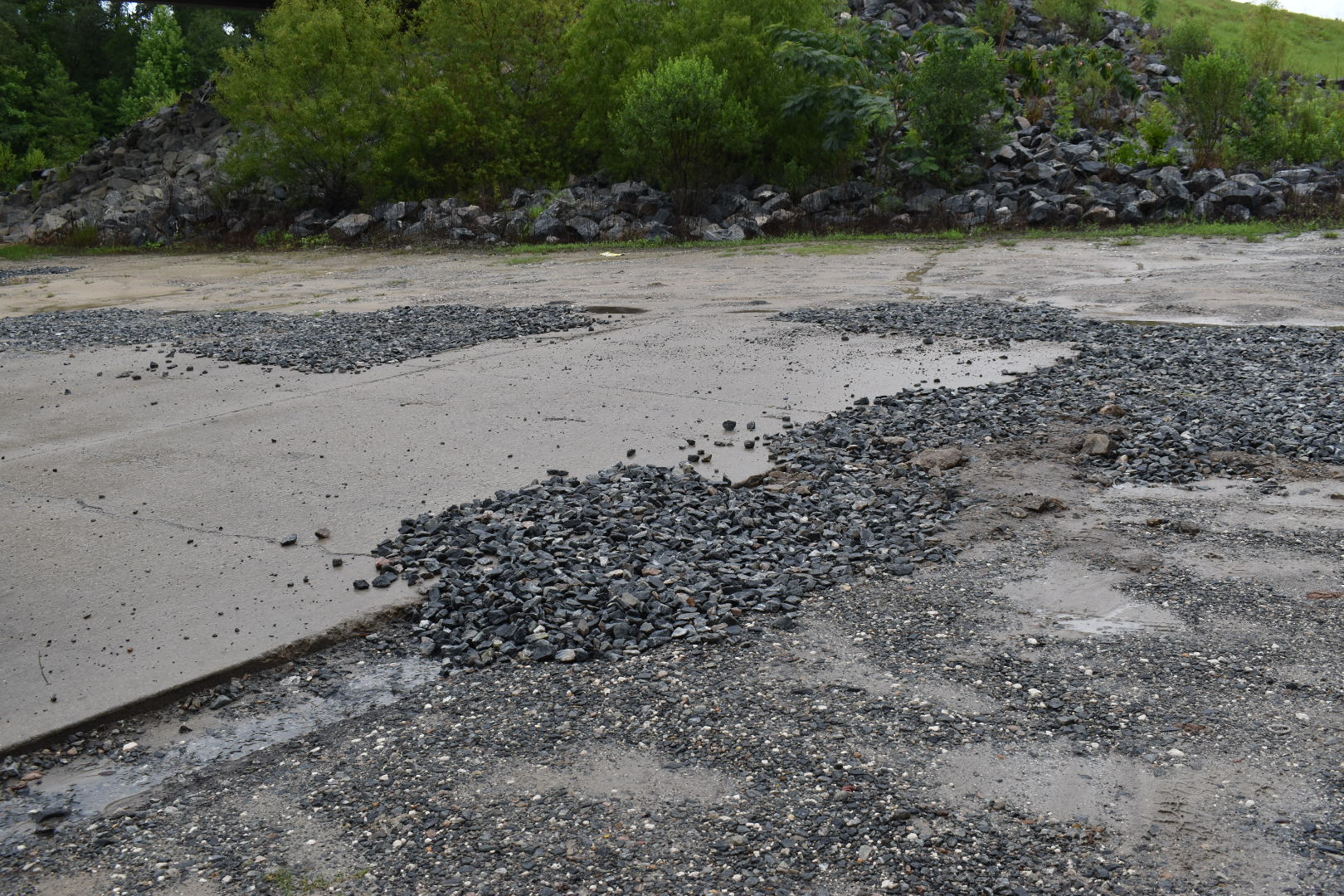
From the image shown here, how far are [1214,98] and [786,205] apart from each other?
8.43 m

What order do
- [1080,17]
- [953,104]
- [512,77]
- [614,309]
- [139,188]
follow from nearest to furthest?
[614,309] < [953,104] < [512,77] < [139,188] < [1080,17]

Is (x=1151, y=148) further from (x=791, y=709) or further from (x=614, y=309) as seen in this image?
(x=791, y=709)

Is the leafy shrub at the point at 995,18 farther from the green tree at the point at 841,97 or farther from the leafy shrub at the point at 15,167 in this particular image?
the leafy shrub at the point at 15,167

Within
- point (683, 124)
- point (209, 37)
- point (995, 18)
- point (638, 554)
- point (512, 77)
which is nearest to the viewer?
point (638, 554)

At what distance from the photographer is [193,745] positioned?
2.94m

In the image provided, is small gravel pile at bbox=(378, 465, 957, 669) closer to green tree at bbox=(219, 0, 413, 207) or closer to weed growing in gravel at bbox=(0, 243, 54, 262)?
green tree at bbox=(219, 0, 413, 207)

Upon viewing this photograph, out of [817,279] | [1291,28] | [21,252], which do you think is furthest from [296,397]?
[1291,28]

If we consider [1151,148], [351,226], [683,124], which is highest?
[683,124]

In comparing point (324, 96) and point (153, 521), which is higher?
point (324, 96)

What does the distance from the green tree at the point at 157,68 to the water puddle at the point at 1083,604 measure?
127ft

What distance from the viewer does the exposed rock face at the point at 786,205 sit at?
59.8 feet

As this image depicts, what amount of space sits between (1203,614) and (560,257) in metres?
15.1

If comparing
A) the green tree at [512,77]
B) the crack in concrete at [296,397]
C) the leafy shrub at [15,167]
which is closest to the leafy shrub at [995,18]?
the green tree at [512,77]

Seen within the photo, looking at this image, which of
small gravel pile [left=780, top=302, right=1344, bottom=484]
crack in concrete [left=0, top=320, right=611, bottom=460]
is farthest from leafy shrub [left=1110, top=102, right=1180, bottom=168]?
crack in concrete [left=0, top=320, right=611, bottom=460]
